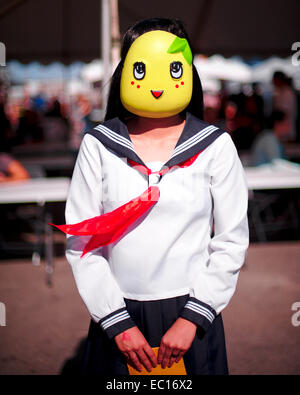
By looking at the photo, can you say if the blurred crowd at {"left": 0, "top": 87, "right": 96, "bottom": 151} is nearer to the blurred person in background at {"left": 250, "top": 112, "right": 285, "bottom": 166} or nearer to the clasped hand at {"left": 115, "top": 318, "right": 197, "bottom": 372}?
the blurred person in background at {"left": 250, "top": 112, "right": 285, "bottom": 166}

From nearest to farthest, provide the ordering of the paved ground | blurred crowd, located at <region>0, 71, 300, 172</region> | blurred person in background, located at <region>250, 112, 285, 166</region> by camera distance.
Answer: the paved ground
blurred person in background, located at <region>250, 112, 285, 166</region>
blurred crowd, located at <region>0, 71, 300, 172</region>

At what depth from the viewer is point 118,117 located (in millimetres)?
1504

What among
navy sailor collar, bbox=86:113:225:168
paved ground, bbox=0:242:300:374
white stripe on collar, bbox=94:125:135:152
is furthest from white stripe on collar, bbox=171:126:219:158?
paved ground, bbox=0:242:300:374

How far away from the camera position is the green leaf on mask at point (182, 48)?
4.34 ft

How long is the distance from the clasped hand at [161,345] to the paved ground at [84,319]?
154 cm

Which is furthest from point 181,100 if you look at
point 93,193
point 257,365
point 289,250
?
point 289,250

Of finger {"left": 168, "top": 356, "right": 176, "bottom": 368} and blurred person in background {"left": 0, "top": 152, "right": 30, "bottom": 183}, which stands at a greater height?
blurred person in background {"left": 0, "top": 152, "right": 30, "bottom": 183}

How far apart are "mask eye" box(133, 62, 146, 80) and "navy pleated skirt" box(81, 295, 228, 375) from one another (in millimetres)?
656


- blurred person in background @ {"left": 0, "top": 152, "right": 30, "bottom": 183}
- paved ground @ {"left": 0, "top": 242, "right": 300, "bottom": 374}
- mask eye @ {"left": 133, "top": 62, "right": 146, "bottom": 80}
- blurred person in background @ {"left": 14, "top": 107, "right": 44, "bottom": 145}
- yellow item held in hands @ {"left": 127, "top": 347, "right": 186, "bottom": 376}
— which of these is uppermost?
blurred person in background @ {"left": 14, "top": 107, "right": 44, "bottom": 145}

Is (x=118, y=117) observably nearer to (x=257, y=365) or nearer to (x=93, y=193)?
(x=93, y=193)

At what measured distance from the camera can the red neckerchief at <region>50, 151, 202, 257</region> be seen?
4.31 ft

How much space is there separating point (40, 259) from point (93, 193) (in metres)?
4.07

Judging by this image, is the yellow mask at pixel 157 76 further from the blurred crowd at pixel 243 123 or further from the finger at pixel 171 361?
the blurred crowd at pixel 243 123

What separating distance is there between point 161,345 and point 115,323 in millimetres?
143
